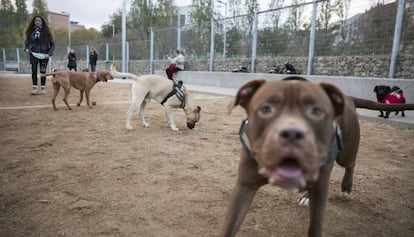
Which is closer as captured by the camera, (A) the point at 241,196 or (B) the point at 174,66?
(A) the point at 241,196

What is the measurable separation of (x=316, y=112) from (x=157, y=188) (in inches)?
79.3

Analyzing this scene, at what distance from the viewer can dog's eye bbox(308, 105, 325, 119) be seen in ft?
5.28

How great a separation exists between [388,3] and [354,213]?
377 inches

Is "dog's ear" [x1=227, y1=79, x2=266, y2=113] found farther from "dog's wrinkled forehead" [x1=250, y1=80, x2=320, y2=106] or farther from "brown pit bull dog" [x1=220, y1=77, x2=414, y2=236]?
"dog's wrinkled forehead" [x1=250, y1=80, x2=320, y2=106]

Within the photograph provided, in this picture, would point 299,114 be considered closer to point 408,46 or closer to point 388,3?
point 408,46

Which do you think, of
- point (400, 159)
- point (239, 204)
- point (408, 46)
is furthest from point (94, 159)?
point (408, 46)

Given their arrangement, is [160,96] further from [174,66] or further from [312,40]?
[174,66]

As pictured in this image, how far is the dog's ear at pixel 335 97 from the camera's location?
1.80 metres

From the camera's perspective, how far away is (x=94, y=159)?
3.97 m

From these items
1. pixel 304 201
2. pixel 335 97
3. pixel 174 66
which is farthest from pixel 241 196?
pixel 174 66

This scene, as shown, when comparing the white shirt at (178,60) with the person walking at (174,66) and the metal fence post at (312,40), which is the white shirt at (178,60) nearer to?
the person walking at (174,66)

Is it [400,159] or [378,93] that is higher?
[378,93]

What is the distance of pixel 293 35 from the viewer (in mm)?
12734

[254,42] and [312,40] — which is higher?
[254,42]
